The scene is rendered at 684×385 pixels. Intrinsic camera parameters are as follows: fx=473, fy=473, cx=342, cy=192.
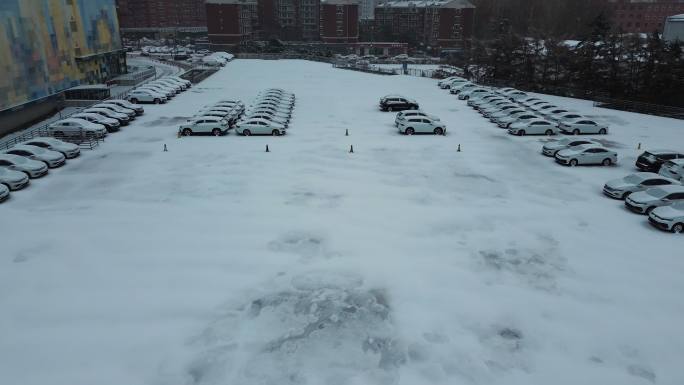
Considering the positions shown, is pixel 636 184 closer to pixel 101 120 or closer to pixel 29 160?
pixel 29 160

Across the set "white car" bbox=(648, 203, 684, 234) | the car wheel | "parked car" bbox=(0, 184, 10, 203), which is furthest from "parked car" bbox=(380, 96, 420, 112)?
"parked car" bbox=(0, 184, 10, 203)

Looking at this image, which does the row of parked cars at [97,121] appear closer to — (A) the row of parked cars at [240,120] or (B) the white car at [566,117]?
(A) the row of parked cars at [240,120]

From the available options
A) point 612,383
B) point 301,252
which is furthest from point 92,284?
point 612,383

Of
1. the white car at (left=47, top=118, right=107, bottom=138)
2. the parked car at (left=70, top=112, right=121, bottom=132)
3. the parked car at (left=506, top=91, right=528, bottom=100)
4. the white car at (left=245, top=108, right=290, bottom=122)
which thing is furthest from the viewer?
the parked car at (left=506, top=91, right=528, bottom=100)

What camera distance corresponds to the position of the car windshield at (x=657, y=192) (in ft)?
65.2

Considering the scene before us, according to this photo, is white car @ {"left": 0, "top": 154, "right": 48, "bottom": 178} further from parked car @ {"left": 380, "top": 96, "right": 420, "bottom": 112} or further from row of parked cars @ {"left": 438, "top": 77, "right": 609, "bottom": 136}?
row of parked cars @ {"left": 438, "top": 77, "right": 609, "bottom": 136}

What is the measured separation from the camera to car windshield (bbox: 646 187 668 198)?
19.9 meters

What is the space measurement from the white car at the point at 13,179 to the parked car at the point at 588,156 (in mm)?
27669

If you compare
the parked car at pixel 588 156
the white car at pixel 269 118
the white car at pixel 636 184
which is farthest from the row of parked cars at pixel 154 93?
the white car at pixel 636 184

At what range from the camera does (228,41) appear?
115250mm

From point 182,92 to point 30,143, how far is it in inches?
1037

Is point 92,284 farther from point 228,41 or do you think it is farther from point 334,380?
point 228,41

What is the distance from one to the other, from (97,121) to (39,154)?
28.4 ft

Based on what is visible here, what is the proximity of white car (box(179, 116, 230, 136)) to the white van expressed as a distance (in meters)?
26.0
